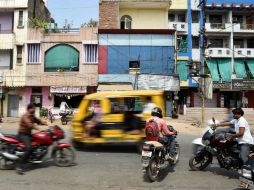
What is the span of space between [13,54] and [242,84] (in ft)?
74.2

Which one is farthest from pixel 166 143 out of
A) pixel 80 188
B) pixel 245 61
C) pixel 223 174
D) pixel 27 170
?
pixel 245 61

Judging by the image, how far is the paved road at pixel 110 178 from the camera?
689 cm

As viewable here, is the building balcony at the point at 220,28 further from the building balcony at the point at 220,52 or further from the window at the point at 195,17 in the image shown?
the building balcony at the point at 220,52

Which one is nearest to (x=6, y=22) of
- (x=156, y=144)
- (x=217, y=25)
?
(x=217, y=25)

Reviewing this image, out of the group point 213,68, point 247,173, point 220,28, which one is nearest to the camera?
point 247,173

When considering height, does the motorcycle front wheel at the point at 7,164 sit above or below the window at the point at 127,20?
below

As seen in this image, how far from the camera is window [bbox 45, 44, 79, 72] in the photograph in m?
30.0

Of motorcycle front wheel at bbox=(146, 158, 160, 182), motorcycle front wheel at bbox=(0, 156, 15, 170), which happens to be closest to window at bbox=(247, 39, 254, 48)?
motorcycle front wheel at bbox=(146, 158, 160, 182)

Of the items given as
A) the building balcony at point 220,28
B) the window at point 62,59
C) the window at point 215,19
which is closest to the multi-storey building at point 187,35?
the building balcony at point 220,28

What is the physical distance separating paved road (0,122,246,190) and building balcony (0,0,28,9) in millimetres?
24851

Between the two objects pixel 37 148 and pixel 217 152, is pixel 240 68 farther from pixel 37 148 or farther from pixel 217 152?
pixel 37 148

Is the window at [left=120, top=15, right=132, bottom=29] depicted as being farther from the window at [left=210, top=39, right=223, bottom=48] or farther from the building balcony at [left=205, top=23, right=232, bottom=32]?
the window at [left=210, top=39, right=223, bottom=48]

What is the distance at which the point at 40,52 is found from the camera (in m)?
30.1

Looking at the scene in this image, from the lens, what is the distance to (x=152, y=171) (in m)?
7.27
